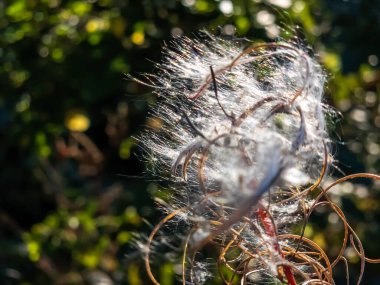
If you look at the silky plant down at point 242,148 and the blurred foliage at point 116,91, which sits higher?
the silky plant down at point 242,148

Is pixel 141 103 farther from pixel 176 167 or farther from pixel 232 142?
pixel 232 142

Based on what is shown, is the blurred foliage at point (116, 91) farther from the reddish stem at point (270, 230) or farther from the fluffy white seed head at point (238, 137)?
the reddish stem at point (270, 230)

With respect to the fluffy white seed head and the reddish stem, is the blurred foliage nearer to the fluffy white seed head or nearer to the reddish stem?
the fluffy white seed head

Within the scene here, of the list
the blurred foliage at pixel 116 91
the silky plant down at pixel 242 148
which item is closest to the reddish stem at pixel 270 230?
the silky plant down at pixel 242 148

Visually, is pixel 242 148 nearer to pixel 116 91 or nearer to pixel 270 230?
pixel 270 230

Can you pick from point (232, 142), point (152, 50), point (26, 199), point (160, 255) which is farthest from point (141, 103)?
point (232, 142)

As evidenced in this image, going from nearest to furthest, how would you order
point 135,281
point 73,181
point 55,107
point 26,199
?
1. point 135,281
2. point 55,107
3. point 73,181
4. point 26,199

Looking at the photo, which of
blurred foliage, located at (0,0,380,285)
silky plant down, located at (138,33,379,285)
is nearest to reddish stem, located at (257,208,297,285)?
silky plant down, located at (138,33,379,285)
